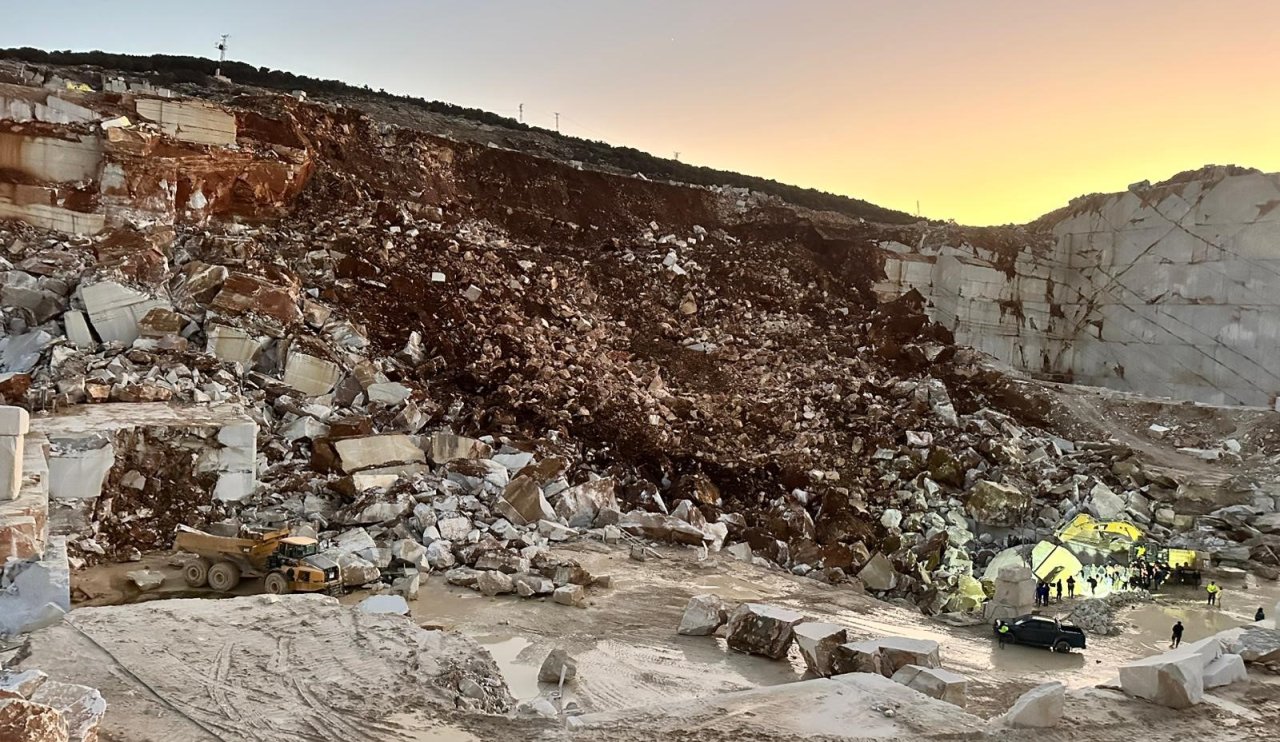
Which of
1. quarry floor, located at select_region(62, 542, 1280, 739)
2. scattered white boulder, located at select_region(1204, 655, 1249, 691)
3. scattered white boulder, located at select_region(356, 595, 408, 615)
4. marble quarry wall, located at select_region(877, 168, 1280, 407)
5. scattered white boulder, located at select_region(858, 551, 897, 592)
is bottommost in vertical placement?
scattered white boulder, located at select_region(858, 551, 897, 592)

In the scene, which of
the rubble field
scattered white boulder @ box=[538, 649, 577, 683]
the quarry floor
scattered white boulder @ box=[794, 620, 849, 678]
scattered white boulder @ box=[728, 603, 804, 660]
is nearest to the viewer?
the quarry floor

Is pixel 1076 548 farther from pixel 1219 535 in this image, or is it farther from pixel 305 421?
pixel 305 421

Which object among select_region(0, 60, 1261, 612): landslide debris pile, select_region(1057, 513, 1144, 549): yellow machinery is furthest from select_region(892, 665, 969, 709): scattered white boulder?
select_region(1057, 513, 1144, 549): yellow machinery

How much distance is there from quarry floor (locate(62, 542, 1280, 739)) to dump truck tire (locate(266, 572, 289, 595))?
645 millimetres

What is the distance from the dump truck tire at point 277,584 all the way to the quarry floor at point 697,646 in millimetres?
645

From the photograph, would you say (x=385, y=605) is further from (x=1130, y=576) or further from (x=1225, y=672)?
(x=1130, y=576)

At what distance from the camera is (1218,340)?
63.3 feet

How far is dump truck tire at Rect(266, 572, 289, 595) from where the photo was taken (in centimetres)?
760

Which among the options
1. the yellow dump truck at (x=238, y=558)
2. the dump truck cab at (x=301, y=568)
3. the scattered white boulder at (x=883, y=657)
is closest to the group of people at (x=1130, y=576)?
the scattered white boulder at (x=883, y=657)

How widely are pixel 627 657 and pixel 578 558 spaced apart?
→ 9.78 ft

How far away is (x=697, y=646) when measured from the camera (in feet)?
23.7

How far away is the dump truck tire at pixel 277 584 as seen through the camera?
7602 mm

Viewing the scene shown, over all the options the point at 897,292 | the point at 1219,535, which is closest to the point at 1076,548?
the point at 1219,535

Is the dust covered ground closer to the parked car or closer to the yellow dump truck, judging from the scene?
the yellow dump truck
